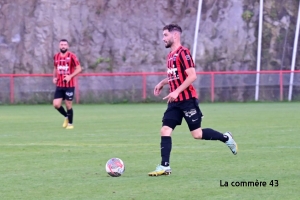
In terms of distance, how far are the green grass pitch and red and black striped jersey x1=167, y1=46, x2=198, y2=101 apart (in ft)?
3.26

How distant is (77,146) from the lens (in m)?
12.4

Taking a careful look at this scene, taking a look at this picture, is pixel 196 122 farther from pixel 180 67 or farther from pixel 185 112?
pixel 180 67

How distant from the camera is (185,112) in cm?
888

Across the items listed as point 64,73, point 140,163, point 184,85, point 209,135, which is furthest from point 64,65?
point 184,85

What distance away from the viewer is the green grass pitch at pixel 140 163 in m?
7.20

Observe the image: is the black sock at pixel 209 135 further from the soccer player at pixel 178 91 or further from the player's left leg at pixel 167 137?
the player's left leg at pixel 167 137

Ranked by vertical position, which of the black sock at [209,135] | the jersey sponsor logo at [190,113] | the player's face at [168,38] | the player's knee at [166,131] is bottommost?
the black sock at [209,135]

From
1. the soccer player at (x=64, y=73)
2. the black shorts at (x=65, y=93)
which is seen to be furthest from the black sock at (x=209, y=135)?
the black shorts at (x=65, y=93)

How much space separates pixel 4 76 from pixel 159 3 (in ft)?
29.5

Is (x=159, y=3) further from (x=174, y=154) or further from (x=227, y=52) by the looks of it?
(x=174, y=154)

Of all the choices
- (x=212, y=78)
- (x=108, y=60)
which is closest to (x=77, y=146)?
(x=212, y=78)

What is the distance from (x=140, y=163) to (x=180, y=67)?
66.0 inches

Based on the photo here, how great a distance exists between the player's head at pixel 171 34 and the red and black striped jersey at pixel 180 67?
153 mm

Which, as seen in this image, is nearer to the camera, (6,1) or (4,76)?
(4,76)
